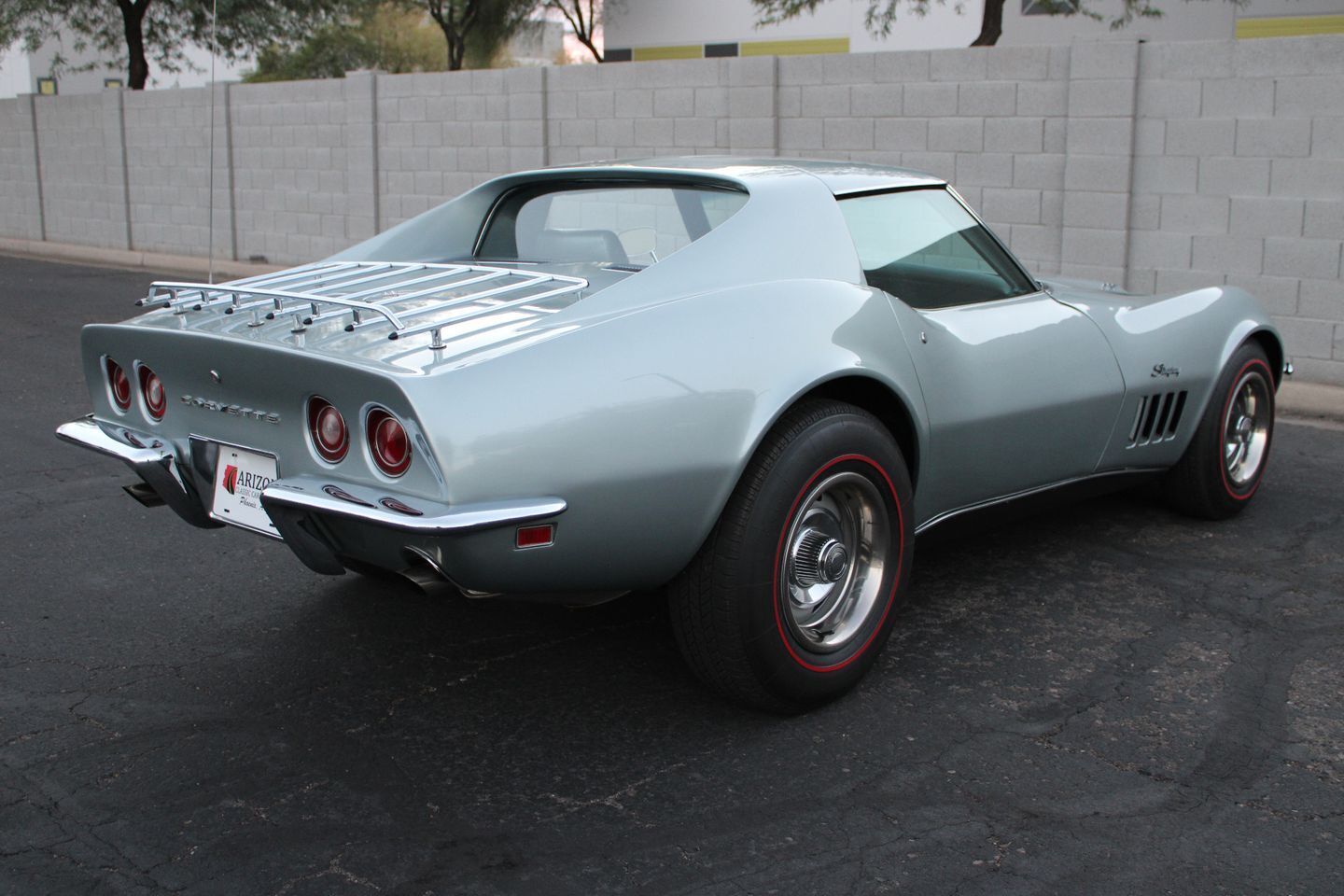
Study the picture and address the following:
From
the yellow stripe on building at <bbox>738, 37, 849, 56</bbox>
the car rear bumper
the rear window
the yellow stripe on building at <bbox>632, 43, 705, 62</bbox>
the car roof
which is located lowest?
the car rear bumper

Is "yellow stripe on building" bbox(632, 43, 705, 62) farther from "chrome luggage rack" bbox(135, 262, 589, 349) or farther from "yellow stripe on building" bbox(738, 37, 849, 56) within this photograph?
"chrome luggage rack" bbox(135, 262, 589, 349)

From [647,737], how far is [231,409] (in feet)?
4.33

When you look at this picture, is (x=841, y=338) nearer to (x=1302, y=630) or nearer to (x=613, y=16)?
(x=1302, y=630)

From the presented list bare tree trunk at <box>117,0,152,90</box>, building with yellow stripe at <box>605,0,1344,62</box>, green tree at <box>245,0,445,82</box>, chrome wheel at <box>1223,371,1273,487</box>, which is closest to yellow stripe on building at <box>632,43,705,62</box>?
building with yellow stripe at <box>605,0,1344,62</box>

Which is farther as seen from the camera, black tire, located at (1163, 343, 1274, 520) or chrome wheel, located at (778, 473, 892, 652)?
black tire, located at (1163, 343, 1274, 520)

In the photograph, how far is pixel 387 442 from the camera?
2949 mm

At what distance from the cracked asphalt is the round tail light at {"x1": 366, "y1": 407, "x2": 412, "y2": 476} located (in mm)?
765

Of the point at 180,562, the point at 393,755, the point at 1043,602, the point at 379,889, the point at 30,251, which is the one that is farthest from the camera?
the point at 30,251

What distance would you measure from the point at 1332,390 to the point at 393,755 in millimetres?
6651

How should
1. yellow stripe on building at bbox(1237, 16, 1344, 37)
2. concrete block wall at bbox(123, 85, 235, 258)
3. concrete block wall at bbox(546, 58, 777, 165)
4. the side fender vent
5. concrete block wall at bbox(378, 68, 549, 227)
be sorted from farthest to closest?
yellow stripe on building at bbox(1237, 16, 1344, 37)
concrete block wall at bbox(123, 85, 235, 258)
concrete block wall at bbox(378, 68, 549, 227)
concrete block wall at bbox(546, 58, 777, 165)
the side fender vent

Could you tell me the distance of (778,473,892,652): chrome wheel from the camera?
11.1ft

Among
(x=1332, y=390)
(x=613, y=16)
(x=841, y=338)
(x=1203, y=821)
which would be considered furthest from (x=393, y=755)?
(x=613, y=16)

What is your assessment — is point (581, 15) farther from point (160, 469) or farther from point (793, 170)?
point (160, 469)

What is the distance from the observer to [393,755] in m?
3.26
